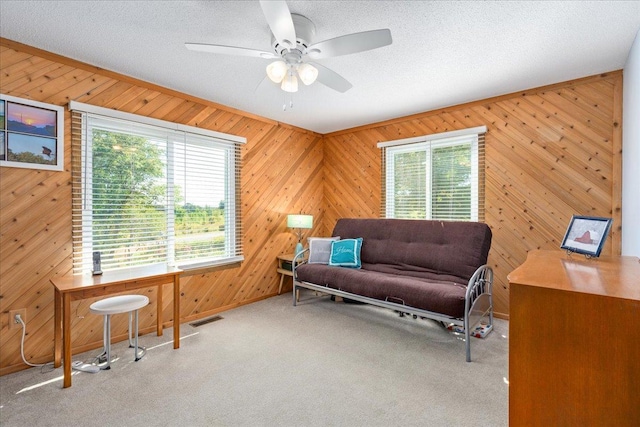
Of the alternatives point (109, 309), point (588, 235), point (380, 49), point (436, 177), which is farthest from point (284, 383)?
point (436, 177)

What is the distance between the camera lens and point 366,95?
3.35m

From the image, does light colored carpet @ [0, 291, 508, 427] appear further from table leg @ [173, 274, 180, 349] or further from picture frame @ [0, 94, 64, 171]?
picture frame @ [0, 94, 64, 171]

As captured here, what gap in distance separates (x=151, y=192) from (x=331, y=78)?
2151mm

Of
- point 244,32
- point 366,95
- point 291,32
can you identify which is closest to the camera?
point 291,32

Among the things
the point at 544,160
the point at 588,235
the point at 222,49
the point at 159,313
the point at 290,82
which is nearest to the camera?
the point at 588,235

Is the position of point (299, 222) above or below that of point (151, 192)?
below

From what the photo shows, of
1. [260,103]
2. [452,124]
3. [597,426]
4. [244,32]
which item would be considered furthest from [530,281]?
[260,103]

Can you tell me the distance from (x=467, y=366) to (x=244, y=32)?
9.92 feet

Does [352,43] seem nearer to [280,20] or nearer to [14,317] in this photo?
[280,20]

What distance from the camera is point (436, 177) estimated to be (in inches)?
151

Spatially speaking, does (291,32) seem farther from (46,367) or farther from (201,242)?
(46,367)

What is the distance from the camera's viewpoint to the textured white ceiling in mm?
1903

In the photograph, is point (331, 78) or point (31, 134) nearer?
point (331, 78)

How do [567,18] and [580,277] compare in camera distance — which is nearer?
[580,277]
